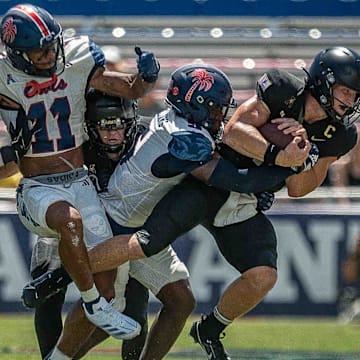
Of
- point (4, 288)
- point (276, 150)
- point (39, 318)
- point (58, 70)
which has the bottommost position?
point (4, 288)

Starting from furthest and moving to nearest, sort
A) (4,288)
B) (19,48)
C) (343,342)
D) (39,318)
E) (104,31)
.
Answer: (104,31) → (4,288) → (343,342) → (39,318) → (19,48)

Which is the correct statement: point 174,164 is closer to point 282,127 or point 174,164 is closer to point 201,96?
point 201,96

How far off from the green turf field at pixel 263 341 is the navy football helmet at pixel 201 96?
192 centimetres

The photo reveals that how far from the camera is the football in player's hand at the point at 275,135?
5.32 meters

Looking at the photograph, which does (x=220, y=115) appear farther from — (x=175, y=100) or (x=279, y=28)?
(x=279, y=28)

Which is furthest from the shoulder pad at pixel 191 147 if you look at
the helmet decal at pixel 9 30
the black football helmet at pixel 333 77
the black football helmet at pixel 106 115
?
the helmet decal at pixel 9 30

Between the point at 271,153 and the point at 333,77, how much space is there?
0.48m

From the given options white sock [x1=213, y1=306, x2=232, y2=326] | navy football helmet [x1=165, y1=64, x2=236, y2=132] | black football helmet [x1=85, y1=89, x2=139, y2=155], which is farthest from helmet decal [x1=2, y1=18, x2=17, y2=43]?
white sock [x1=213, y1=306, x2=232, y2=326]

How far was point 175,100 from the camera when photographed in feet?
17.7

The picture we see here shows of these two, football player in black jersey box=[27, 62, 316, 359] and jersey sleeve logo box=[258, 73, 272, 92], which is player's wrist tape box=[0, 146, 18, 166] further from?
jersey sleeve logo box=[258, 73, 272, 92]

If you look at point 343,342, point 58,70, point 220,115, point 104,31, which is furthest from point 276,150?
point 104,31

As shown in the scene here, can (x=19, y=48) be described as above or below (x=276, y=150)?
above

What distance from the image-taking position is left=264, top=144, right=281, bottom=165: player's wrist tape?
5.30 metres

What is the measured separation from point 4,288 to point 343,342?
2.39m
